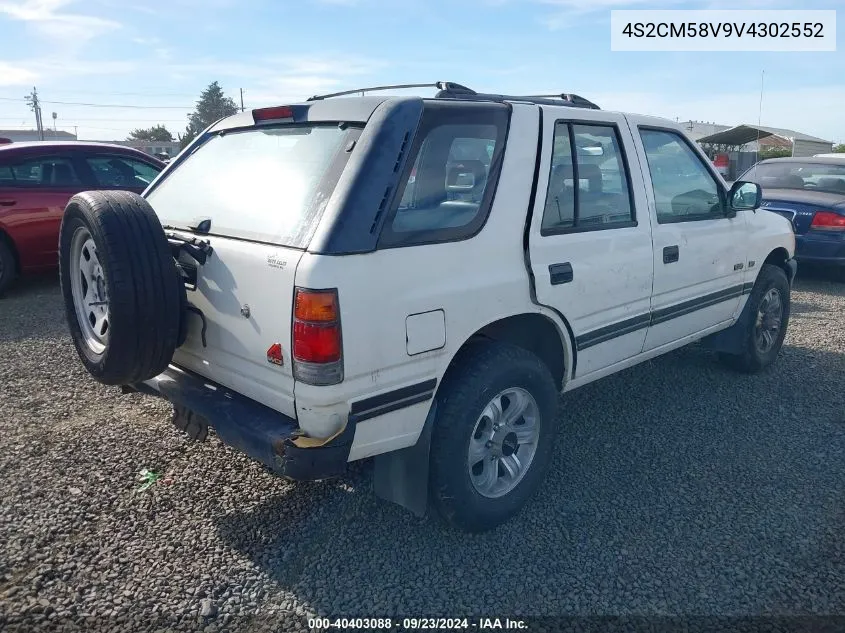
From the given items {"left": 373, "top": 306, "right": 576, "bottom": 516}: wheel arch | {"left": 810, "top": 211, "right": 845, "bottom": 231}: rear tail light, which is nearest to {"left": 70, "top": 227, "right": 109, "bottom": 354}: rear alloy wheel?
{"left": 373, "top": 306, "right": 576, "bottom": 516}: wheel arch

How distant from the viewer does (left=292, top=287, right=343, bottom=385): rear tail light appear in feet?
7.66

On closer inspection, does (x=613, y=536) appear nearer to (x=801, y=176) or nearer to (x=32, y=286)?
(x=32, y=286)

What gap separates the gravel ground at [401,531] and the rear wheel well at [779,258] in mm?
1244

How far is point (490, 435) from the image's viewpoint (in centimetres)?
302

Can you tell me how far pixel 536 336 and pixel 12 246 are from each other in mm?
6396

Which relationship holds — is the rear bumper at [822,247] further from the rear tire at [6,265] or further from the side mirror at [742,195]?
the rear tire at [6,265]

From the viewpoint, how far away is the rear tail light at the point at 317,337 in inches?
91.9

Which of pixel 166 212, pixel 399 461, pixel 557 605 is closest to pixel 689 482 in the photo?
pixel 557 605

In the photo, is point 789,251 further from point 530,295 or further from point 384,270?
point 384,270

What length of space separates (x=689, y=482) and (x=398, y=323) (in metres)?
1.98

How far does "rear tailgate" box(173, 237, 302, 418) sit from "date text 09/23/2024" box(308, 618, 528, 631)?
792 mm

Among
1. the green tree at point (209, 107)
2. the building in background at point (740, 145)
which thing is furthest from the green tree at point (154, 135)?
the building in background at point (740, 145)

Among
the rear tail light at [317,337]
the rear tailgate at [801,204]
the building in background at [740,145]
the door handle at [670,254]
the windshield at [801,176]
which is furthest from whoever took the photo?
the building in background at [740,145]

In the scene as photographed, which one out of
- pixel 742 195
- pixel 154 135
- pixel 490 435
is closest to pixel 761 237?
pixel 742 195
